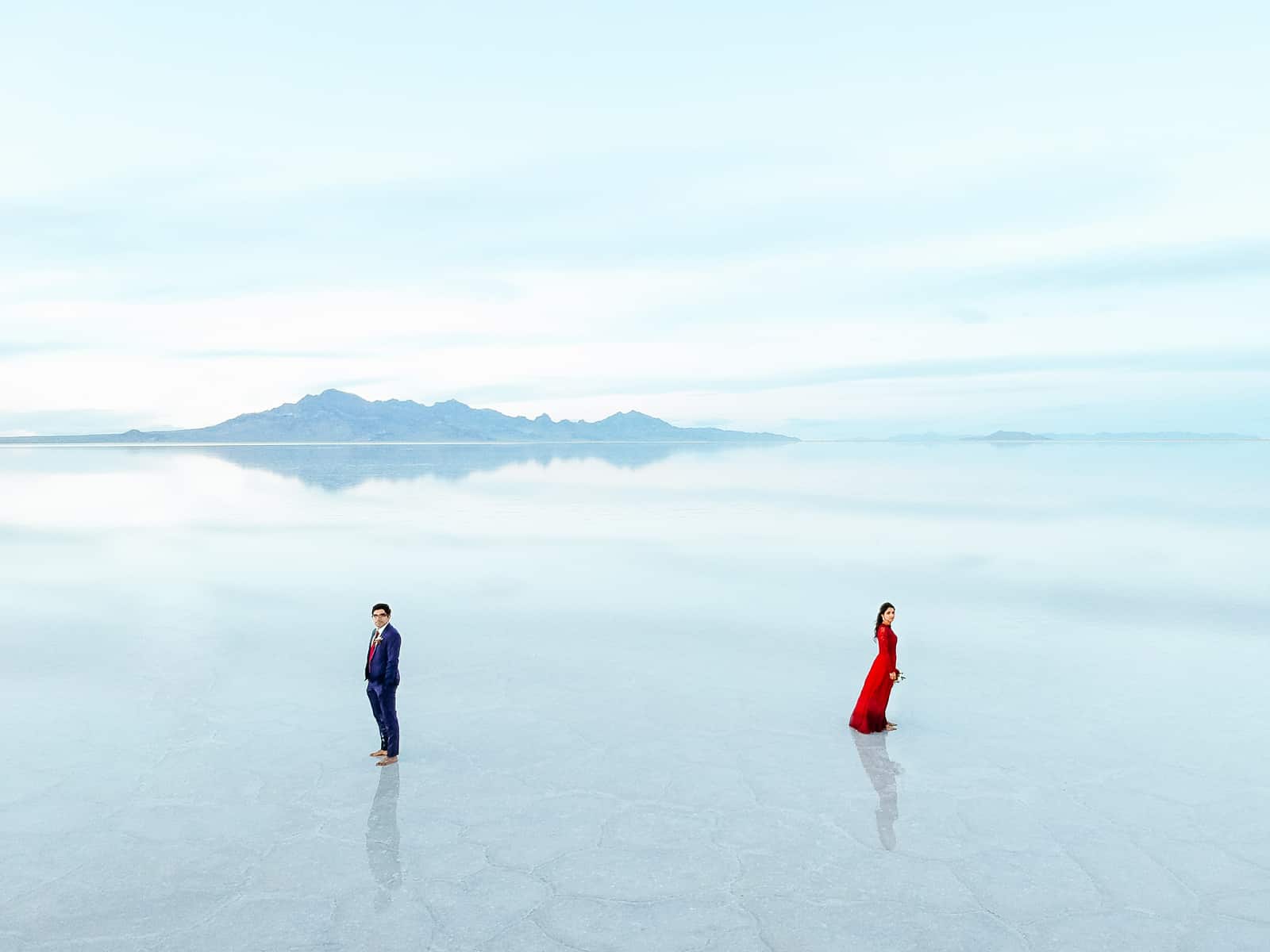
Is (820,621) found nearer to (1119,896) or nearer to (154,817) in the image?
(1119,896)

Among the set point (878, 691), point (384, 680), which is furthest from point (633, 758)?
point (878, 691)

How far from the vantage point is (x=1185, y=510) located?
32875 millimetres

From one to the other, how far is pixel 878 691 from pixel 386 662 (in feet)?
15.7

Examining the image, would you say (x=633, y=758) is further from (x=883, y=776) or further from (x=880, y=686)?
(x=880, y=686)

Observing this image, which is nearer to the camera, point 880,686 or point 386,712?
point 386,712

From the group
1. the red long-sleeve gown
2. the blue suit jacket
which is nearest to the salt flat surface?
the red long-sleeve gown

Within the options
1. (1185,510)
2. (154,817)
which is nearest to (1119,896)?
(154,817)

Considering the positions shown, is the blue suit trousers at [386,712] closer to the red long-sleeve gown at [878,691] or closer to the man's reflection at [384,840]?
the man's reflection at [384,840]

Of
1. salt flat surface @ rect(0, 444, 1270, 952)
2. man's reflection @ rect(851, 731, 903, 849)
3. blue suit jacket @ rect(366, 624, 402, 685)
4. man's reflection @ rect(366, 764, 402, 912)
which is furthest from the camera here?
blue suit jacket @ rect(366, 624, 402, 685)

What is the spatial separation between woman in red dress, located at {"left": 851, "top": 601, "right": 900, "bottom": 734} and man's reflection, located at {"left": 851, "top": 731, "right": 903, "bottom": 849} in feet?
0.36

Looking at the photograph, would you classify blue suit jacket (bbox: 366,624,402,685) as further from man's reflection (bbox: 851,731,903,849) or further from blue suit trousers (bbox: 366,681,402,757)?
man's reflection (bbox: 851,731,903,849)

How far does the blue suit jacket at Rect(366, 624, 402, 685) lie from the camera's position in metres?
8.14

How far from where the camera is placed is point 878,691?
29.6 ft

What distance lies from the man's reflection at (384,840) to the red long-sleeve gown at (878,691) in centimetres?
456
